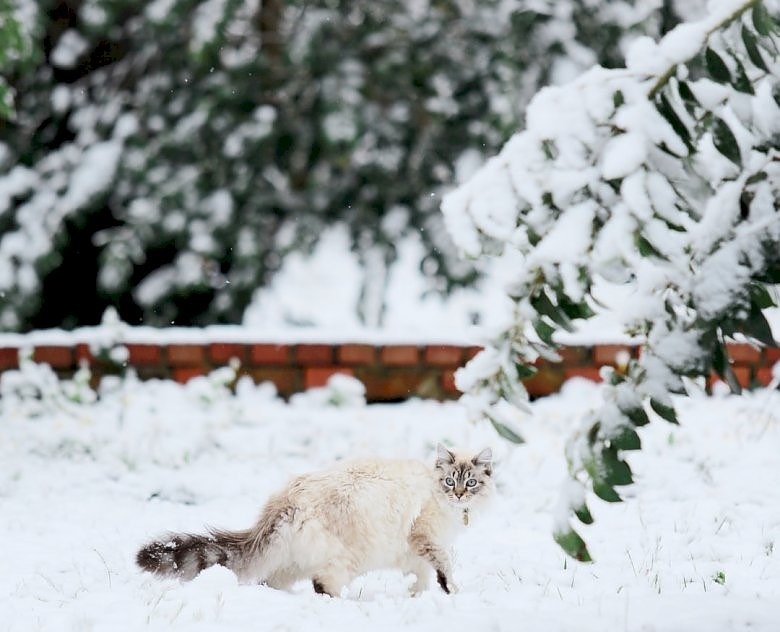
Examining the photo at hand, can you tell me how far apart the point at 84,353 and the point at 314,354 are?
Result: 1.17 metres

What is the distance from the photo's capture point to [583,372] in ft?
17.2

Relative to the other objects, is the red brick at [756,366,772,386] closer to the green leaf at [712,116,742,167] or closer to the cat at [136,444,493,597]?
the cat at [136,444,493,597]

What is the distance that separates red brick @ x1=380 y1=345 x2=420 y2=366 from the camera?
200 inches

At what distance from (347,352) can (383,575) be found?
229 centimetres

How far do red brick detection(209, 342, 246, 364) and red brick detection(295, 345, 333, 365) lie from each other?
0.93ft

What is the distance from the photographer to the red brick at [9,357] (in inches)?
196

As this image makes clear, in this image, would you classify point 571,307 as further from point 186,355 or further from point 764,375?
point 764,375

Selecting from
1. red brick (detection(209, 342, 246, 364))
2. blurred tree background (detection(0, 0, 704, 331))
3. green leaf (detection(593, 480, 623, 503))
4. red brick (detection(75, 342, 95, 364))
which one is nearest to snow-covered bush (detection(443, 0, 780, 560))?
green leaf (detection(593, 480, 623, 503))

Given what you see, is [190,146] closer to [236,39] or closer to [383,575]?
[236,39]

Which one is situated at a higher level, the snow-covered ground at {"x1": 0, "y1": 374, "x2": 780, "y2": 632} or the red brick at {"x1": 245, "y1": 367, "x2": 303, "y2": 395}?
the snow-covered ground at {"x1": 0, "y1": 374, "x2": 780, "y2": 632}

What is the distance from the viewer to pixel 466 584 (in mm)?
2641

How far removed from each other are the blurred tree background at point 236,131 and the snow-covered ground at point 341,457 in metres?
1.25

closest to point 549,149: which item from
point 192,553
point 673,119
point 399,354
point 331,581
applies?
point 673,119

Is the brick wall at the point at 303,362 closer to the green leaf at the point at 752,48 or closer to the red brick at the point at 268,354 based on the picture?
the red brick at the point at 268,354
